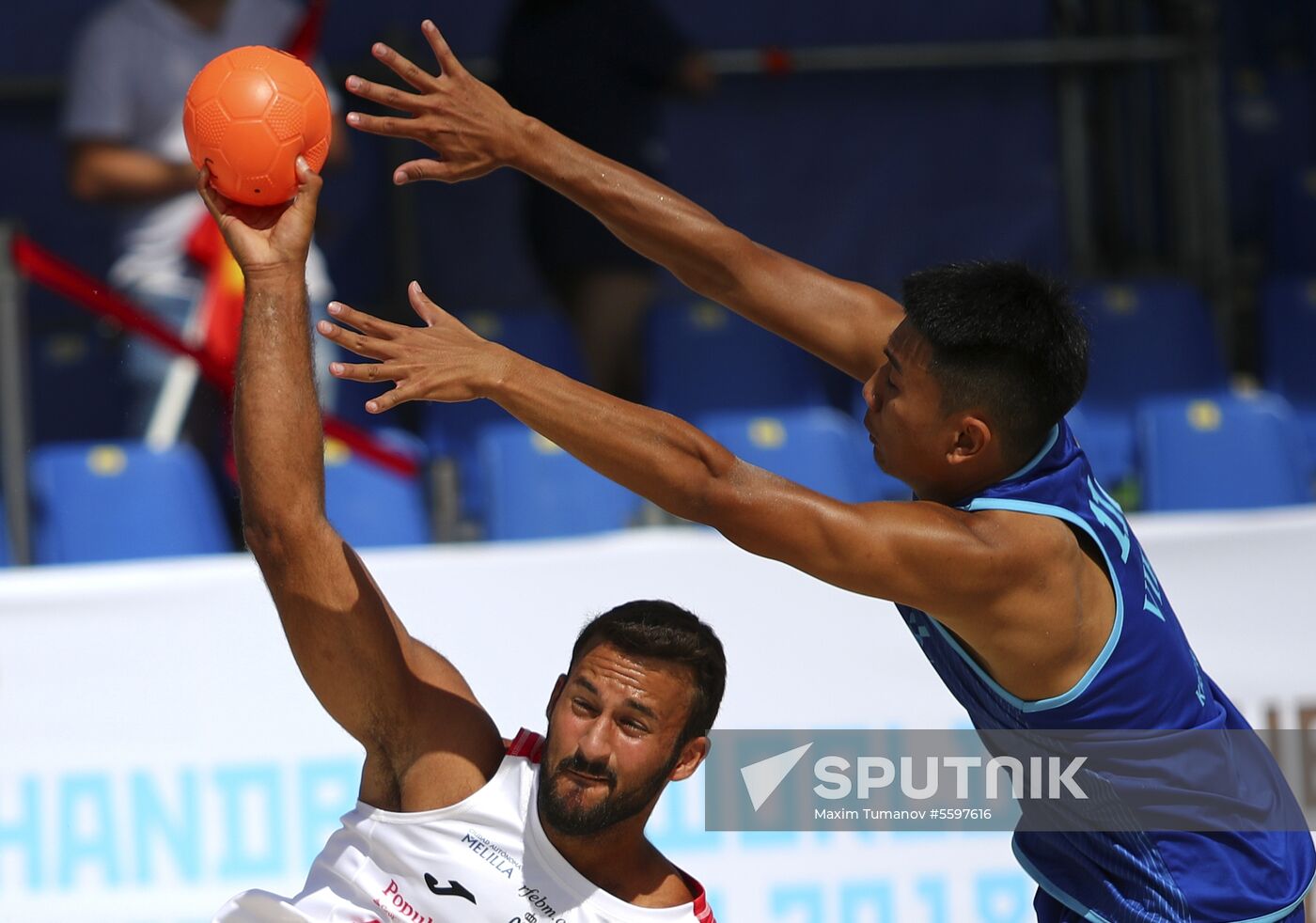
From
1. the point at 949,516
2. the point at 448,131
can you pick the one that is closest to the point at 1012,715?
the point at 949,516

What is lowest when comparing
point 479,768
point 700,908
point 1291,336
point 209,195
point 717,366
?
point 700,908

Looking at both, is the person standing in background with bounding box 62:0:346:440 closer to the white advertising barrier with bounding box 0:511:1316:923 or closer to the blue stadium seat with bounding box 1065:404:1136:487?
the white advertising barrier with bounding box 0:511:1316:923

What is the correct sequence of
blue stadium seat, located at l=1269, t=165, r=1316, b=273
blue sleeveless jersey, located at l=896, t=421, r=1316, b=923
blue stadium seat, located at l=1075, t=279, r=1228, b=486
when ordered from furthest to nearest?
blue stadium seat, located at l=1269, t=165, r=1316, b=273, blue stadium seat, located at l=1075, t=279, r=1228, b=486, blue sleeveless jersey, located at l=896, t=421, r=1316, b=923

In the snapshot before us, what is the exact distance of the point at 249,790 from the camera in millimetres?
4402

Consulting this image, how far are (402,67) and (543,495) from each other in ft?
8.00

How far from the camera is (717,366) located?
270 inches

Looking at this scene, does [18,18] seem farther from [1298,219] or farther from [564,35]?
[1298,219]

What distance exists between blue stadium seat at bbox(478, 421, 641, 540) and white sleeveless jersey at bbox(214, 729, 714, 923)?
236 cm

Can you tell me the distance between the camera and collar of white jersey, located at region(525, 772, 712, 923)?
3186 mm

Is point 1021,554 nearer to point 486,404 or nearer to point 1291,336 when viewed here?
point 486,404

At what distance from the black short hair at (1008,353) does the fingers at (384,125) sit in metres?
1.09

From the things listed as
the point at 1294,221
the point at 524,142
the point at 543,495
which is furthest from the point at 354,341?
the point at 1294,221

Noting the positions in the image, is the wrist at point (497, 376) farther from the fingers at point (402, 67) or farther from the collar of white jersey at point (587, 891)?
the collar of white jersey at point (587, 891)

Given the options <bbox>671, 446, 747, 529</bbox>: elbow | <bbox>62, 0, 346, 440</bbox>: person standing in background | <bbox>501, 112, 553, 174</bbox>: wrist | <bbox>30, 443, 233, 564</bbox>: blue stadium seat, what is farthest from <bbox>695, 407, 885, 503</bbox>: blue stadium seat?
<bbox>671, 446, 747, 529</bbox>: elbow
